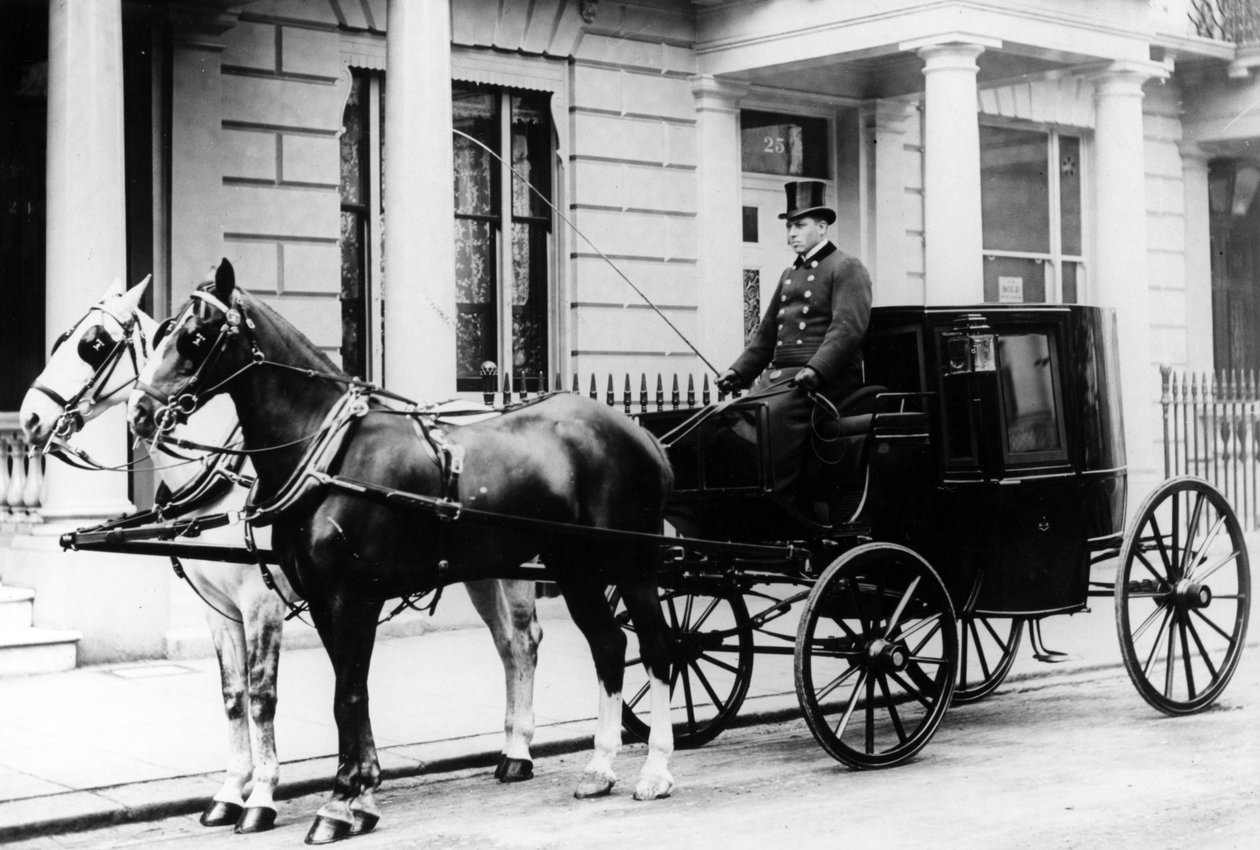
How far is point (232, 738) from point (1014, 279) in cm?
1363

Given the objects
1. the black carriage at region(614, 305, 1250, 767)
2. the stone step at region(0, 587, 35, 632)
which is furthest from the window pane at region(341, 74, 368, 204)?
the black carriage at region(614, 305, 1250, 767)

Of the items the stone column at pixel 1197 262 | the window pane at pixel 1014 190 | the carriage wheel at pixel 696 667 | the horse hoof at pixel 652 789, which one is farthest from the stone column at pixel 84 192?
the stone column at pixel 1197 262

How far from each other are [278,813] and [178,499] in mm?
1423

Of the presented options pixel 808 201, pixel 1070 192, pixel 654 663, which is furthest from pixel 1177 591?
pixel 1070 192

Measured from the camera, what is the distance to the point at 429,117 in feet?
39.6

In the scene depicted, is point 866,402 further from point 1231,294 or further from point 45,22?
point 1231,294

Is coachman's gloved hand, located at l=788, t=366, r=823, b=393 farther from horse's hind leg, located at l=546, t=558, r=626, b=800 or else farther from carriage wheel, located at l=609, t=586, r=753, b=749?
horse's hind leg, located at l=546, t=558, r=626, b=800

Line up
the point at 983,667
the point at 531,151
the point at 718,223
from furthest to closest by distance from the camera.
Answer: the point at 718,223
the point at 531,151
the point at 983,667

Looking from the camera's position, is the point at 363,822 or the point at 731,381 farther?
the point at 731,381

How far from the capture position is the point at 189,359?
20.8 feet

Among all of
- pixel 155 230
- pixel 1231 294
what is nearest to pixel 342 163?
pixel 155 230

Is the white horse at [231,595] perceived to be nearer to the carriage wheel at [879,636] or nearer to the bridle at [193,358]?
the bridle at [193,358]

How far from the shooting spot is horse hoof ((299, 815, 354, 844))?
6301mm

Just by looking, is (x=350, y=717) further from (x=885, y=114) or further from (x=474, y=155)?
(x=885, y=114)
